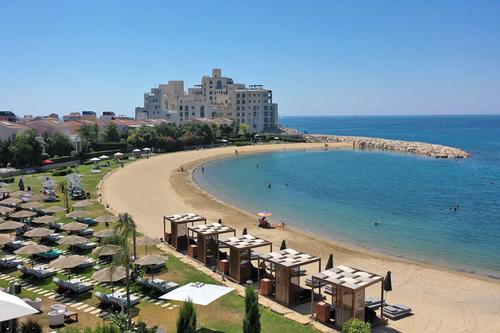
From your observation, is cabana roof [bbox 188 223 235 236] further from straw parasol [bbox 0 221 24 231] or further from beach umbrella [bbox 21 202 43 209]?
beach umbrella [bbox 21 202 43 209]

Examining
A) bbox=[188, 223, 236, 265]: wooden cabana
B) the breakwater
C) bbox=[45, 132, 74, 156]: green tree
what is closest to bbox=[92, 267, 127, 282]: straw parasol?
bbox=[188, 223, 236, 265]: wooden cabana

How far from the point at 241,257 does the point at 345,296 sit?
245 inches

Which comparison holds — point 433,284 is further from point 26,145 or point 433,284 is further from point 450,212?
point 26,145

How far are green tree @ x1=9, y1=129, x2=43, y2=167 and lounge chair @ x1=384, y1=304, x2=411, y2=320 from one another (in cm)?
5191

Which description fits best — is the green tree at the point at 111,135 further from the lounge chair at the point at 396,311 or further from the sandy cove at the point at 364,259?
the lounge chair at the point at 396,311

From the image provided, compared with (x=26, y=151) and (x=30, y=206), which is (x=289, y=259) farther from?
(x=26, y=151)

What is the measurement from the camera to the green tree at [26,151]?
56.4 meters

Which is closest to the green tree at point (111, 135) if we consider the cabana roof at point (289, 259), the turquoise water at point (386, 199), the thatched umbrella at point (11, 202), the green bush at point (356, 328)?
the turquoise water at point (386, 199)

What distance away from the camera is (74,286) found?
61.6ft

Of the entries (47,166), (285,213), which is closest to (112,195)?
(285,213)

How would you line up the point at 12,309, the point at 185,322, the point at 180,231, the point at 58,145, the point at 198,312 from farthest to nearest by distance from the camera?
the point at 58,145 < the point at 180,231 < the point at 198,312 < the point at 185,322 < the point at 12,309

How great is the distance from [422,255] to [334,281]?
47.9 ft

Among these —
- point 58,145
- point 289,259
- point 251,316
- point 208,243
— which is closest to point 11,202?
point 208,243

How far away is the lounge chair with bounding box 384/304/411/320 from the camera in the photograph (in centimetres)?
1764
